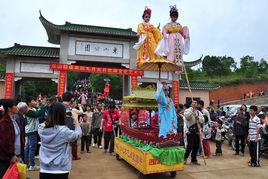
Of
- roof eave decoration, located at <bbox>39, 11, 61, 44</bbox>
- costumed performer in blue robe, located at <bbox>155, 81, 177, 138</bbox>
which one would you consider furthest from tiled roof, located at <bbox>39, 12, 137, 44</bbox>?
costumed performer in blue robe, located at <bbox>155, 81, 177, 138</bbox>

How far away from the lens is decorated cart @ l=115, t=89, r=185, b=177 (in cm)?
574

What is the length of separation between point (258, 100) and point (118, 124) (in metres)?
31.2

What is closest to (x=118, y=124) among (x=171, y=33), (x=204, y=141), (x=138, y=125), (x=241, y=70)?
(x=138, y=125)

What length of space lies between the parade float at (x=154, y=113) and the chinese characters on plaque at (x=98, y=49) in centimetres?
1001

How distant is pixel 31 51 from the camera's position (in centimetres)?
1684

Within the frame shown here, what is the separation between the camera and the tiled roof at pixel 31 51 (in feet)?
53.4

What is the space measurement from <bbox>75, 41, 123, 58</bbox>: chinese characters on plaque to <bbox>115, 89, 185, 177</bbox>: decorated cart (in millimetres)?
10096

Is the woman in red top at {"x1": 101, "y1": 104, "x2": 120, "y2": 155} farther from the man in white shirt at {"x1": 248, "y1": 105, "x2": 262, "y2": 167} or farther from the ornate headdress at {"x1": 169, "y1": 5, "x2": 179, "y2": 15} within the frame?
the man in white shirt at {"x1": 248, "y1": 105, "x2": 262, "y2": 167}

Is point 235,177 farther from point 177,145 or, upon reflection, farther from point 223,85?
point 223,85

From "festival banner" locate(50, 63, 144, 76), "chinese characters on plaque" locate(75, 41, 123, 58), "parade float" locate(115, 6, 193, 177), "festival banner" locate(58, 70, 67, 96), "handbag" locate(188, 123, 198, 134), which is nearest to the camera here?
"parade float" locate(115, 6, 193, 177)

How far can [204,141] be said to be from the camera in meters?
8.49

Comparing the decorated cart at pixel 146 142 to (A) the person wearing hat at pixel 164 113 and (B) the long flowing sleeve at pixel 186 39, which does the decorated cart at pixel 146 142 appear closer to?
(A) the person wearing hat at pixel 164 113

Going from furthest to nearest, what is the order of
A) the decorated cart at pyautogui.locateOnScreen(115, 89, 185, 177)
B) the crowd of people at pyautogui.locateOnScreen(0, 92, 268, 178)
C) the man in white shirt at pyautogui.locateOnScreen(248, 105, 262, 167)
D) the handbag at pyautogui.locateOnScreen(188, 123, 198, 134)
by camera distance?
the handbag at pyautogui.locateOnScreen(188, 123, 198, 134), the man in white shirt at pyautogui.locateOnScreen(248, 105, 262, 167), the decorated cart at pyautogui.locateOnScreen(115, 89, 185, 177), the crowd of people at pyautogui.locateOnScreen(0, 92, 268, 178)

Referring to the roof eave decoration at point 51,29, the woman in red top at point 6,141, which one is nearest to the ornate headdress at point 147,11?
the woman in red top at point 6,141
